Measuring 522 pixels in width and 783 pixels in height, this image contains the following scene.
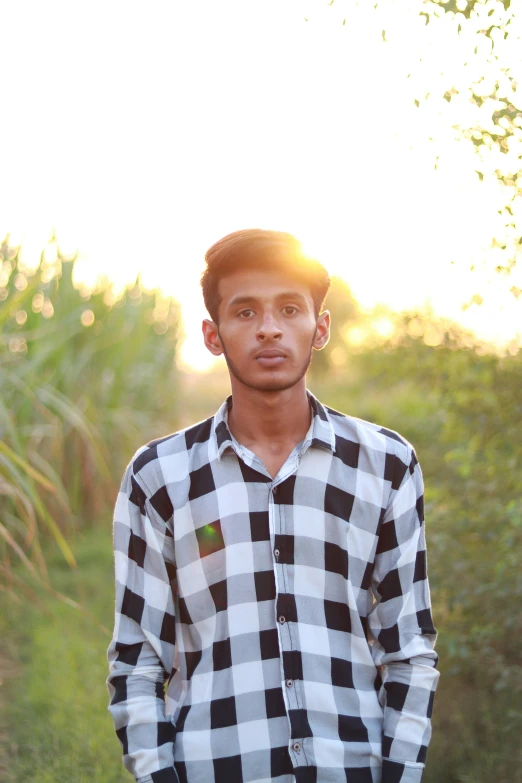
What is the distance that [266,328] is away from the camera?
184 cm

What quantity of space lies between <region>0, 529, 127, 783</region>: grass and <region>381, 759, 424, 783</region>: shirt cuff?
1683 mm

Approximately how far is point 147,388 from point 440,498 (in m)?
4.02

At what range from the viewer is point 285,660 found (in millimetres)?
1750

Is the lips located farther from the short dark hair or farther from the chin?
the short dark hair

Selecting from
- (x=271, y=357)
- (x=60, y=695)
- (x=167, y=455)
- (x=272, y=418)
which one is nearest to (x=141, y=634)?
(x=167, y=455)

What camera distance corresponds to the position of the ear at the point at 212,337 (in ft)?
6.58

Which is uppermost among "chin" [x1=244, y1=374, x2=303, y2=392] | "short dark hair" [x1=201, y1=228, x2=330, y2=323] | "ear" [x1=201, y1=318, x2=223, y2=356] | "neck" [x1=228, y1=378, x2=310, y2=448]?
"short dark hair" [x1=201, y1=228, x2=330, y2=323]

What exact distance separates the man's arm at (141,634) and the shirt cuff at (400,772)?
0.43 metres

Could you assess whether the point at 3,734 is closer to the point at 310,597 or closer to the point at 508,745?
the point at 508,745

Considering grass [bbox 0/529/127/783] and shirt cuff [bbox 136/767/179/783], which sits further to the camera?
grass [bbox 0/529/127/783]

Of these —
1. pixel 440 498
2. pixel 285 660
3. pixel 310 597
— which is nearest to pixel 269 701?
pixel 285 660

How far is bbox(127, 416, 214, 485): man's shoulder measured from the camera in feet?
6.20

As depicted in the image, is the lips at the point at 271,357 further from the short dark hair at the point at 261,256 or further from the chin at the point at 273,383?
the short dark hair at the point at 261,256

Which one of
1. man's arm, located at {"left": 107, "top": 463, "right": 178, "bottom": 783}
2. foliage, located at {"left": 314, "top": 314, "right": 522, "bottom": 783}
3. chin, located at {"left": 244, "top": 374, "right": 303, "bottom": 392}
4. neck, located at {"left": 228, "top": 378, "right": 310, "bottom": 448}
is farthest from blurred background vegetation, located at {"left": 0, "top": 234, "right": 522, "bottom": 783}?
chin, located at {"left": 244, "top": 374, "right": 303, "bottom": 392}
